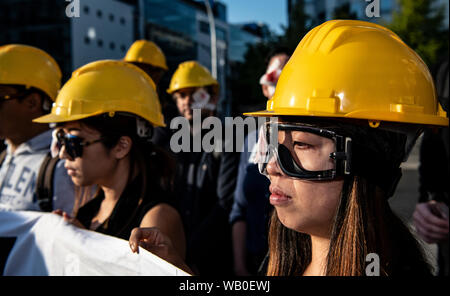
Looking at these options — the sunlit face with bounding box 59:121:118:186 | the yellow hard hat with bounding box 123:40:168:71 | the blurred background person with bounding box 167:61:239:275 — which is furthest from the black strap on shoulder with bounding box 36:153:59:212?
the yellow hard hat with bounding box 123:40:168:71

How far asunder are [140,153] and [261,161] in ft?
4.23

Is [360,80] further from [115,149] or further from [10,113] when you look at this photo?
[10,113]

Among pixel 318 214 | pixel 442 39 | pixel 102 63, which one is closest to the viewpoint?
Result: pixel 318 214

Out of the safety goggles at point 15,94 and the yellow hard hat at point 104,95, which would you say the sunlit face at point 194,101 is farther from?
the yellow hard hat at point 104,95

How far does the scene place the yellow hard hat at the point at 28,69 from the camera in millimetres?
3541

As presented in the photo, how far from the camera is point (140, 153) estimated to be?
277 cm

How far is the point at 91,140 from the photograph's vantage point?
101 inches

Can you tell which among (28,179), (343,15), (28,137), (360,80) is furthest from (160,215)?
(343,15)

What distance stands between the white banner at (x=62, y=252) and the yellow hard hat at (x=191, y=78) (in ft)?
11.6

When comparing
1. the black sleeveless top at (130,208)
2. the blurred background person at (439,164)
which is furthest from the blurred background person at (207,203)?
the blurred background person at (439,164)

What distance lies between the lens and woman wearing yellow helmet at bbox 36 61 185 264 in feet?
8.18

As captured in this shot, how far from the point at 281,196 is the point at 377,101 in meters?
0.46
